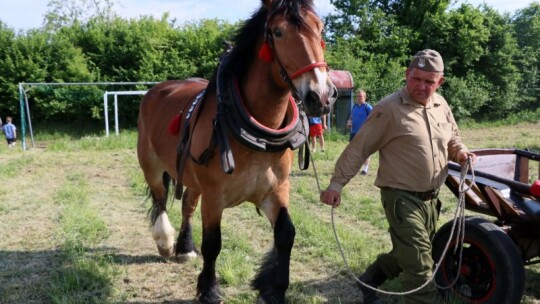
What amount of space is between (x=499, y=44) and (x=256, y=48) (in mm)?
24191

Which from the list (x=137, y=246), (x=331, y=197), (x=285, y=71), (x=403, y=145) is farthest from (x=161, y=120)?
(x=403, y=145)

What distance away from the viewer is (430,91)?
2539mm

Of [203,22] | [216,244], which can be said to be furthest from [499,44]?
[216,244]

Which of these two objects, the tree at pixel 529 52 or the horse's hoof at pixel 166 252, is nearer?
the horse's hoof at pixel 166 252

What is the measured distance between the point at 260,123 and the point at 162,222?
76.3 inches

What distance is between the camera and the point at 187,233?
417cm

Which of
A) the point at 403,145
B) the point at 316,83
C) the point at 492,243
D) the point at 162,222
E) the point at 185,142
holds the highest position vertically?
the point at 316,83

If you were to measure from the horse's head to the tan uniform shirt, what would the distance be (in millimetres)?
457

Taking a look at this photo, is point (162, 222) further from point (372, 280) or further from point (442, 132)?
point (442, 132)

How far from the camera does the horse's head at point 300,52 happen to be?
2.25 meters

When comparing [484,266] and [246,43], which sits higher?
[246,43]

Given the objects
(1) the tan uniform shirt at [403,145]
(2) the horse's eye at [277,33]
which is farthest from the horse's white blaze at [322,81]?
(1) the tan uniform shirt at [403,145]

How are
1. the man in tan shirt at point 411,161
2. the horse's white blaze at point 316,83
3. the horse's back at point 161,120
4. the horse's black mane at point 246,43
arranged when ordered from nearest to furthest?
the horse's white blaze at point 316,83 → the man in tan shirt at point 411,161 → the horse's black mane at point 246,43 → the horse's back at point 161,120

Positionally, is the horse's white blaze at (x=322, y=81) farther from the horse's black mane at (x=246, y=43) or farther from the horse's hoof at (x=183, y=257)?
the horse's hoof at (x=183, y=257)
